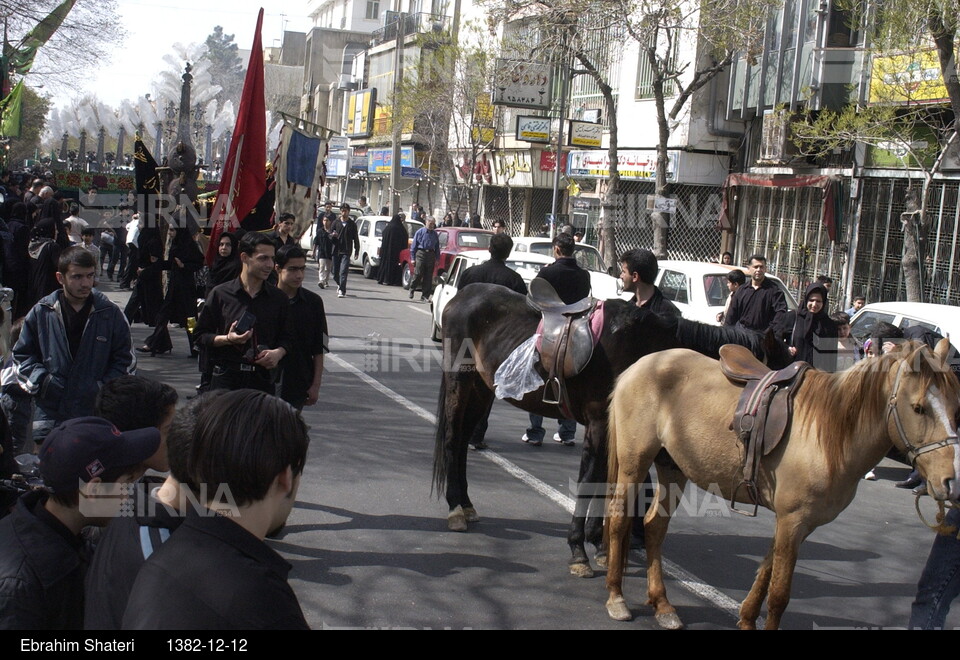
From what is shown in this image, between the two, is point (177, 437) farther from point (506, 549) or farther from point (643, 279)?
point (643, 279)

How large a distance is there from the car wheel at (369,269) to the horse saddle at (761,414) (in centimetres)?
2390

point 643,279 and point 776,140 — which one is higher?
point 776,140

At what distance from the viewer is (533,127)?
1109 inches

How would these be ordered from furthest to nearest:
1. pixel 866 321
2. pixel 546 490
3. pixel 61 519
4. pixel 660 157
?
pixel 660 157 < pixel 866 321 < pixel 546 490 < pixel 61 519

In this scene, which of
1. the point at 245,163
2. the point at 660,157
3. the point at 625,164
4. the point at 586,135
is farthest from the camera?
the point at 625,164

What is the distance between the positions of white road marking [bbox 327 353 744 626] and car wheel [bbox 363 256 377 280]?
Answer: 49.1 ft

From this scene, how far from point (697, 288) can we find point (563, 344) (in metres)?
8.31

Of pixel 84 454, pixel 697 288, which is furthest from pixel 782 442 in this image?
pixel 697 288

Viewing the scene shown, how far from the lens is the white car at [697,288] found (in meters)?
14.0

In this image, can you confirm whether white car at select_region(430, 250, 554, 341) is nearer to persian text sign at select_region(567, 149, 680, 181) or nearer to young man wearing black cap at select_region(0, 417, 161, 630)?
persian text sign at select_region(567, 149, 680, 181)

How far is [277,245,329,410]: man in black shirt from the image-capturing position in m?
6.51

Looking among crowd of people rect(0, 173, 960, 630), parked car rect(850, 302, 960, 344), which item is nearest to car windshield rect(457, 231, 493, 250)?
crowd of people rect(0, 173, 960, 630)

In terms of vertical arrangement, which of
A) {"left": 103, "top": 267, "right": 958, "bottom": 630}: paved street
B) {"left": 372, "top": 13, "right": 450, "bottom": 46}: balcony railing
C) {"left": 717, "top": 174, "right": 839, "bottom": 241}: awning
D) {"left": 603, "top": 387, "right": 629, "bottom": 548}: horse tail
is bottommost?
{"left": 103, "top": 267, "right": 958, "bottom": 630}: paved street

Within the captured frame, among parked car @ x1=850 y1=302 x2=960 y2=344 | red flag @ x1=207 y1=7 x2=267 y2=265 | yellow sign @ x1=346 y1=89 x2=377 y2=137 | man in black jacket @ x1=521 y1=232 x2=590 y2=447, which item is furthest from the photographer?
yellow sign @ x1=346 y1=89 x2=377 y2=137
